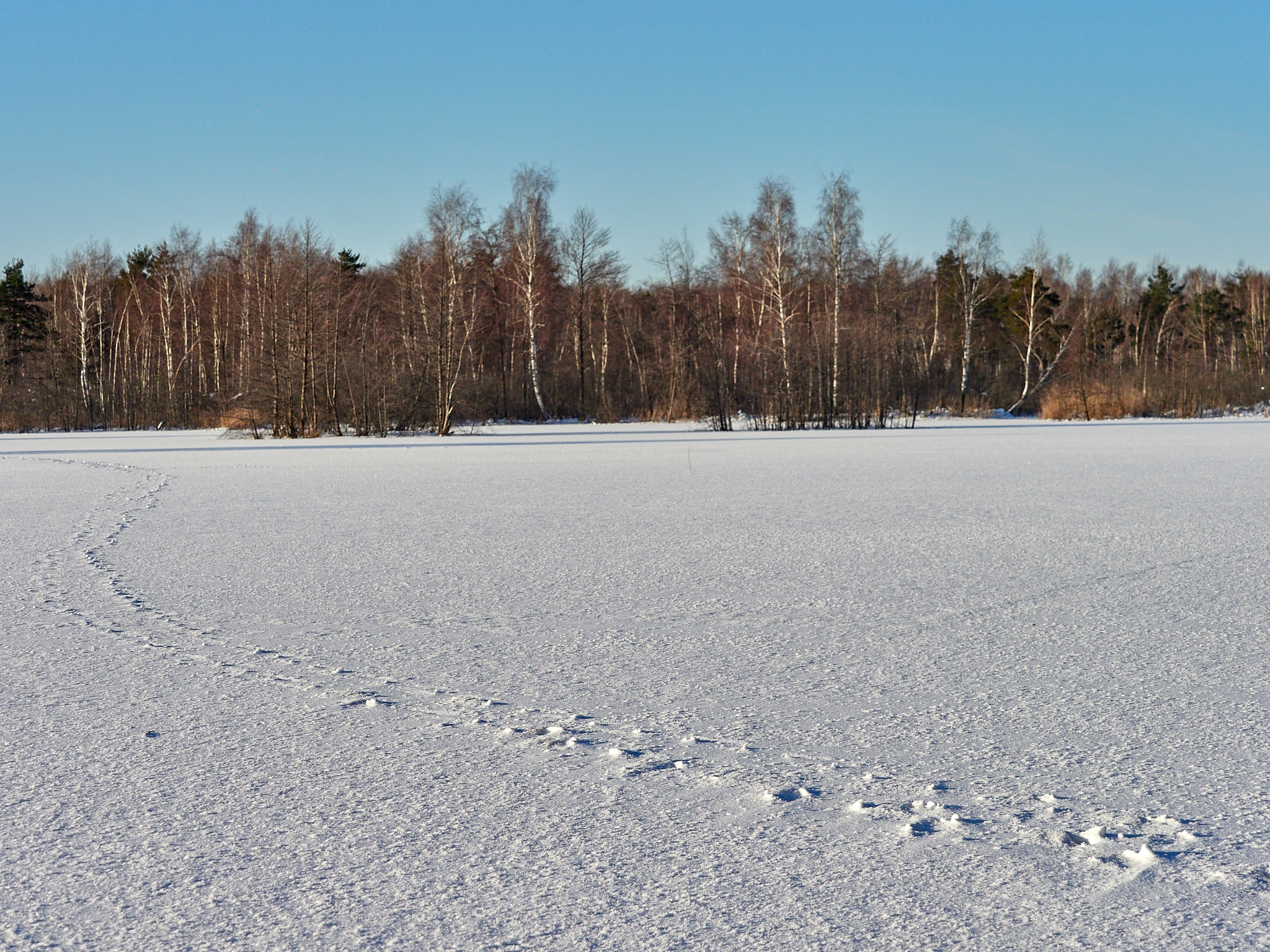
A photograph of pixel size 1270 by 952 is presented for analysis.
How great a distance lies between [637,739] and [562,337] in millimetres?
44211

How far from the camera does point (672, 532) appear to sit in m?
7.30

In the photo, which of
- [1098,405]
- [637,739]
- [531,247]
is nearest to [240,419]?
[531,247]

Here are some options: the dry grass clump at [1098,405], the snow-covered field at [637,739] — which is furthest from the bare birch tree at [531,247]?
the snow-covered field at [637,739]

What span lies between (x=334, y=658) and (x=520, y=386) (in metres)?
37.1

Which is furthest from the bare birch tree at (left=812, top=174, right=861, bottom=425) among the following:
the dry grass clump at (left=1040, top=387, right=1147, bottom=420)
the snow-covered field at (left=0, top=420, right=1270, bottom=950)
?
the snow-covered field at (left=0, top=420, right=1270, bottom=950)

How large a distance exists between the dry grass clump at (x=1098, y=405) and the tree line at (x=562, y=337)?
7cm

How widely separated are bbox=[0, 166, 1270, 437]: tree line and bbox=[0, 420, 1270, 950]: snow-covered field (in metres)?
21.0

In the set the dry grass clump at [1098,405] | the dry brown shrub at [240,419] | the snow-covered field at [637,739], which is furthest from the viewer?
the dry grass clump at [1098,405]

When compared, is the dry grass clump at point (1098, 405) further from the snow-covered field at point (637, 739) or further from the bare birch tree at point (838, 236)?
the snow-covered field at point (637, 739)

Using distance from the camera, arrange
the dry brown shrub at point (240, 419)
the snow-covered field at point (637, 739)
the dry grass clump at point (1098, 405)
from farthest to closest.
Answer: the dry grass clump at point (1098, 405)
the dry brown shrub at point (240, 419)
the snow-covered field at point (637, 739)

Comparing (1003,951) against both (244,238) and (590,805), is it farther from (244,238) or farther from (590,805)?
(244,238)

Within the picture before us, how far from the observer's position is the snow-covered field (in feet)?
6.47

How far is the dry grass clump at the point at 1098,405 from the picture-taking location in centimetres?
3491

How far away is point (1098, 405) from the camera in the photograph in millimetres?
35125
